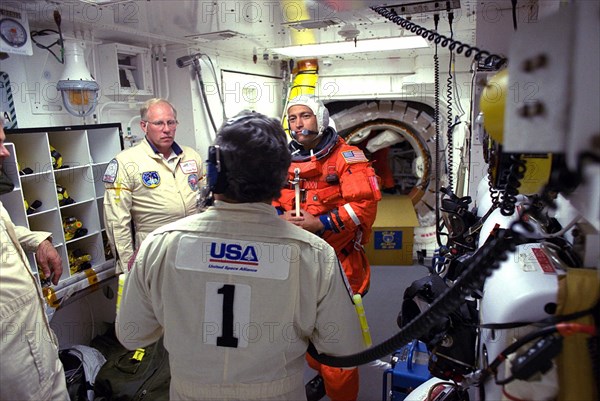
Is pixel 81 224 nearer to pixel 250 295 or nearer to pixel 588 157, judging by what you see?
pixel 250 295

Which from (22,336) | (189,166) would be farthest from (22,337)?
(189,166)

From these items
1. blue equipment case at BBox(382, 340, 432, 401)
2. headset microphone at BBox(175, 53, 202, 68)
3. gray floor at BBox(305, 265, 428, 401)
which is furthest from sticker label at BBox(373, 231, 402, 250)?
headset microphone at BBox(175, 53, 202, 68)

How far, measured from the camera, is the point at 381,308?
412cm

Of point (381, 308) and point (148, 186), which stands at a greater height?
point (148, 186)

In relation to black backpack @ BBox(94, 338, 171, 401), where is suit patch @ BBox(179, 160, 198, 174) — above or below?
above

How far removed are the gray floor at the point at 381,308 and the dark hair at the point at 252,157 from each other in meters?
1.63

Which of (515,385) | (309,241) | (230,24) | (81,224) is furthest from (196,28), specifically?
(515,385)

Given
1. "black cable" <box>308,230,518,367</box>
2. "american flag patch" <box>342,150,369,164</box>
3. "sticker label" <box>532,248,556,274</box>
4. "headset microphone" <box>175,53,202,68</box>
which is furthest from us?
"headset microphone" <box>175,53,202,68</box>

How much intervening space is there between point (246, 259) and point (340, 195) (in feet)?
5.17

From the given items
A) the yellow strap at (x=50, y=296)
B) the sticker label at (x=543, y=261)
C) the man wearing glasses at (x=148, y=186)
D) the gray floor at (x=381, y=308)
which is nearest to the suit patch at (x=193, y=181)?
the man wearing glasses at (x=148, y=186)

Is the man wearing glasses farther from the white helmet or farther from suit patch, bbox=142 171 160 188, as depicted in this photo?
the white helmet

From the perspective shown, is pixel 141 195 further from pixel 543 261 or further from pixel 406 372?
pixel 543 261

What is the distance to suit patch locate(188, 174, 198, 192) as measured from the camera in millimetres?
3232

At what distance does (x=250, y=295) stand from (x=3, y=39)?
7.30 ft
